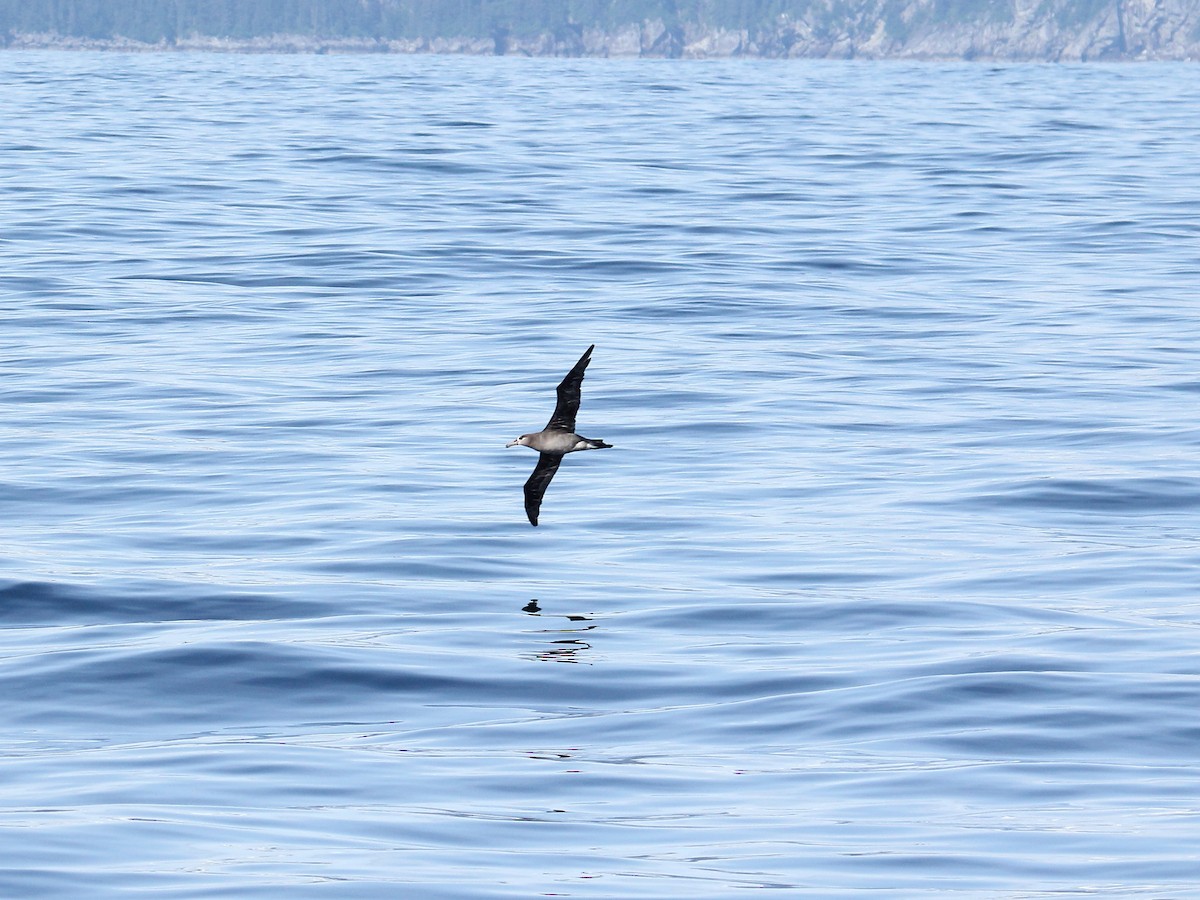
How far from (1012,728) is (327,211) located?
2622 centimetres

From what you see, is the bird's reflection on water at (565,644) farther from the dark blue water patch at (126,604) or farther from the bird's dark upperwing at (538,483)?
the dark blue water patch at (126,604)

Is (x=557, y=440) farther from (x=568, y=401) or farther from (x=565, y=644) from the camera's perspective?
(x=565, y=644)

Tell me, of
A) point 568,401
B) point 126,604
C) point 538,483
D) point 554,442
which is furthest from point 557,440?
point 126,604

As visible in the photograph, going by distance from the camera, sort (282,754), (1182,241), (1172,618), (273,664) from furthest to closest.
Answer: (1182,241), (1172,618), (273,664), (282,754)

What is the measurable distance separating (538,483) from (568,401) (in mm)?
1037

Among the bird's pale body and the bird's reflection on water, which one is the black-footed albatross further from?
the bird's reflection on water

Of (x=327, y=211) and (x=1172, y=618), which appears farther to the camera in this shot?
(x=327, y=211)

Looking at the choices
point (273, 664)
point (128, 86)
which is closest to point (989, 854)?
point (273, 664)

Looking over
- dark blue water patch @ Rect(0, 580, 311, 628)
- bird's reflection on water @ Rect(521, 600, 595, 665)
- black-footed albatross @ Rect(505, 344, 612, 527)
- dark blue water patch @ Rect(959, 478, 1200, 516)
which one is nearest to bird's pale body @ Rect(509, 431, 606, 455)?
black-footed albatross @ Rect(505, 344, 612, 527)

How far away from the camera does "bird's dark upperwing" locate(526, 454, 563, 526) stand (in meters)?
12.4

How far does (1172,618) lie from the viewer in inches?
485

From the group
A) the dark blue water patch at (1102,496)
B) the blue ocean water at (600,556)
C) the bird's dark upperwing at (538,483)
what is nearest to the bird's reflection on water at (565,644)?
the blue ocean water at (600,556)

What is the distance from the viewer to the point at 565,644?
11.7 meters

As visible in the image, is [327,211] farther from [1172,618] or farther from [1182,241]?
[1172,618]
